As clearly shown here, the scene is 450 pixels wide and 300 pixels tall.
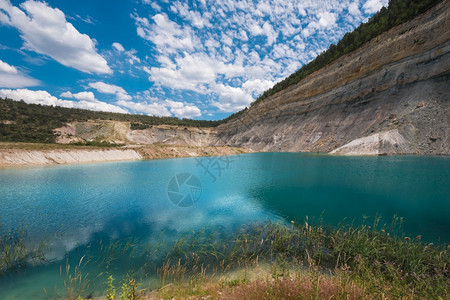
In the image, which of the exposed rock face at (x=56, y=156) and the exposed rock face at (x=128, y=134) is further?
the exposed rock face at (x=128, y=134)

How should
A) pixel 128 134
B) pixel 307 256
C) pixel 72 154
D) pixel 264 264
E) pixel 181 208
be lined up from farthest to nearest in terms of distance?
pixel 128 134 < pixel 72 154 < pixel 181 208 < pixel 307 256 < pixel 264 264

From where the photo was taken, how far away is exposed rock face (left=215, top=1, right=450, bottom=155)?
30.9m

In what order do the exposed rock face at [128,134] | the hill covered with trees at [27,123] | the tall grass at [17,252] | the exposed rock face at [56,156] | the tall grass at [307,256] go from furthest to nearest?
the exposed rock face at [128,134]
the hill covered with trees at [27,123]
the exposed rock face at [56,156]
the tall grass at [17,252]
the tall grass at [307,256]

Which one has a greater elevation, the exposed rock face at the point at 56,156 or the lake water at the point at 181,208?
the lake water at the point at 181,208

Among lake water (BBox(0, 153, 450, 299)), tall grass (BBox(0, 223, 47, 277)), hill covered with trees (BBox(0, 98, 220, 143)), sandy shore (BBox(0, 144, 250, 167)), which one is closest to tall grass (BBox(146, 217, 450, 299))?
lake water (BBox(0, 153, 450, 299))

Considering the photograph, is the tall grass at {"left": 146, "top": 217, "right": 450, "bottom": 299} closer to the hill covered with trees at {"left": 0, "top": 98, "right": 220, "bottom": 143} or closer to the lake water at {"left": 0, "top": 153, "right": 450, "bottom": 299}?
the lake water at {"left": 0, "top": 153, "right": 450, "bottom": 299}

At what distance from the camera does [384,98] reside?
3997 cm

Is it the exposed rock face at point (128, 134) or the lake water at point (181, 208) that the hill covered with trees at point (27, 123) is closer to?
the exposed rock face at point (128, 134)

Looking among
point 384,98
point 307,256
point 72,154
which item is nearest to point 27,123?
point 72,154

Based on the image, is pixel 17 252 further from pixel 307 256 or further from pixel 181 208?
pixel 307 256

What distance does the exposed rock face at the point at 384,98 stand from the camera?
3086cm

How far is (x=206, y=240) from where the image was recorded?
8.12 m

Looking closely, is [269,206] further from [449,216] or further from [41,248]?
[41,248]

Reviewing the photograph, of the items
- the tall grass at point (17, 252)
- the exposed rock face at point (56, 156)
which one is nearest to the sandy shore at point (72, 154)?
the exposed rock face at point (56, 156)
